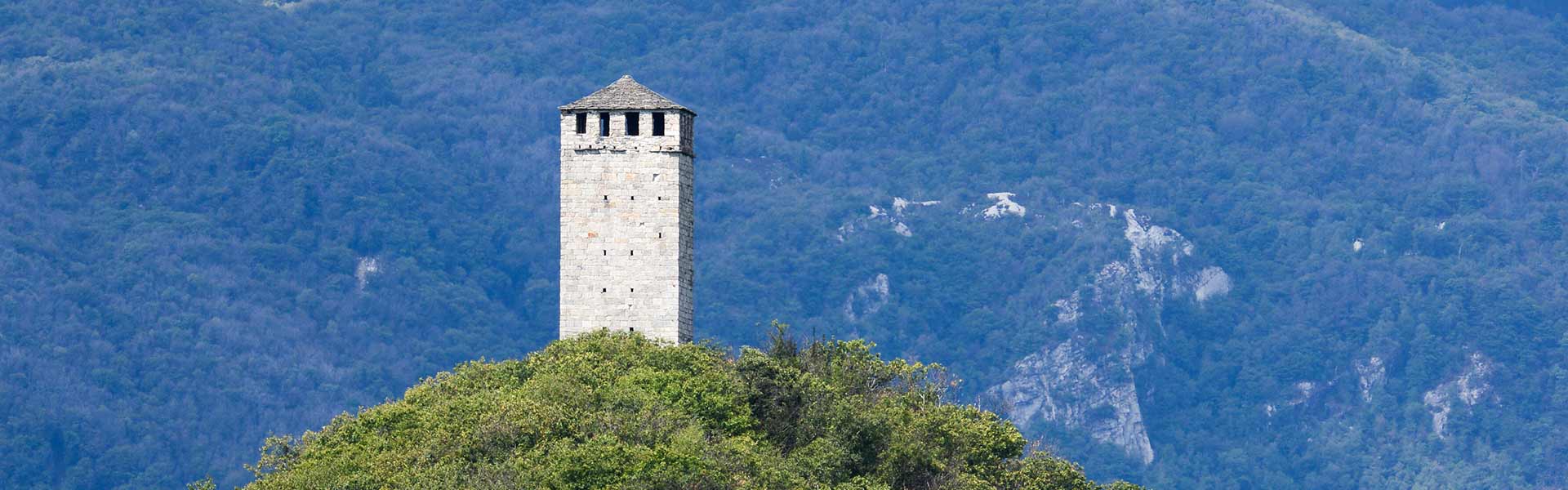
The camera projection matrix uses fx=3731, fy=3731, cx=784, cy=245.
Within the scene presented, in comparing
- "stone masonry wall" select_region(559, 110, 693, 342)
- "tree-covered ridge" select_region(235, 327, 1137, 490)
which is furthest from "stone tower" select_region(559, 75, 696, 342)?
"tree-covered ridge" select_region(235, 327, 1137, 490)

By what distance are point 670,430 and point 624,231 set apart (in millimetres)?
9620

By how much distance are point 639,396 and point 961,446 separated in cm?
897

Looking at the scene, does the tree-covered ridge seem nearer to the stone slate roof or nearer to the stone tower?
the stone tower

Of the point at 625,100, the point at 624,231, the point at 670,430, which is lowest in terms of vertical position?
the point at 670,430

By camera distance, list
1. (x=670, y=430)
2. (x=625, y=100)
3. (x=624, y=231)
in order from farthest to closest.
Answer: (x=625, y=100) → (x=624, y=231) → (x=670, y=430)

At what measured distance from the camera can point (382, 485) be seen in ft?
289

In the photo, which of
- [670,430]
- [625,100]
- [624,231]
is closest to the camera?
[670,430]

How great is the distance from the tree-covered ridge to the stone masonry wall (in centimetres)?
120

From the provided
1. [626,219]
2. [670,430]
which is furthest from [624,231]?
[670,430]

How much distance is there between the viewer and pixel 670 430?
91750mm

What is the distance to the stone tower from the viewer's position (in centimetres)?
9956

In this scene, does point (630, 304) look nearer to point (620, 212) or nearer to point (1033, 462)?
point (620, 212)

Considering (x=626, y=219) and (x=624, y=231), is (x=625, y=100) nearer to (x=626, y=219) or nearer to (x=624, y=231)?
(x=626, y=219)

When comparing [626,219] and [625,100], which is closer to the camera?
[626,219]
